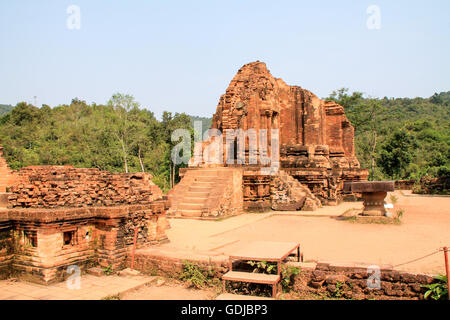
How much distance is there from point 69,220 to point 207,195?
20.9ft

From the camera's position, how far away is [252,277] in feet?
14.6

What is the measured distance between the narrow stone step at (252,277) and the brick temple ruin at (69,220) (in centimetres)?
199

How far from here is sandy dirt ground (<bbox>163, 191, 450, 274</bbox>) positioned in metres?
5.47

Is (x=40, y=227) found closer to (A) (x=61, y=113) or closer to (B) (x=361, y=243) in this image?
(B) (x=361, y=243)

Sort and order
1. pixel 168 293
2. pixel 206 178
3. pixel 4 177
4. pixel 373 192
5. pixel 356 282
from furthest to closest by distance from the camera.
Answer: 1. pixel 206 178
2. pixel 373 192
3. pixel 4 177
4. pixel 168 293
5. pixel 356 282

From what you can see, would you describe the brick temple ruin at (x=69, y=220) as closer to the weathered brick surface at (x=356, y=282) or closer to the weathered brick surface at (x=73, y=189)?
the weathered brick surface at (x=73, y=189)

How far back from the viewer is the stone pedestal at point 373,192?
30.2ft

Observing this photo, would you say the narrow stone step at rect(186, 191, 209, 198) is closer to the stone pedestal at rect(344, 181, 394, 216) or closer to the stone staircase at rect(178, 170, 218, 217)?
the stone staircase at rect(178, 170, 218, 217)


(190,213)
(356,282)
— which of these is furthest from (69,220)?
(190,213)

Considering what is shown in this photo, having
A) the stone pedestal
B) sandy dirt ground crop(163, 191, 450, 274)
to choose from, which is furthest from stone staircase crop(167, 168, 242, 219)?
the stone pedestal

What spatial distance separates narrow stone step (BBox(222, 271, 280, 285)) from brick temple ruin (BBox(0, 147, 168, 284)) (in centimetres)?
199

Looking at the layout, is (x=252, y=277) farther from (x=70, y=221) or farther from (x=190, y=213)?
(x=190, y=213)
